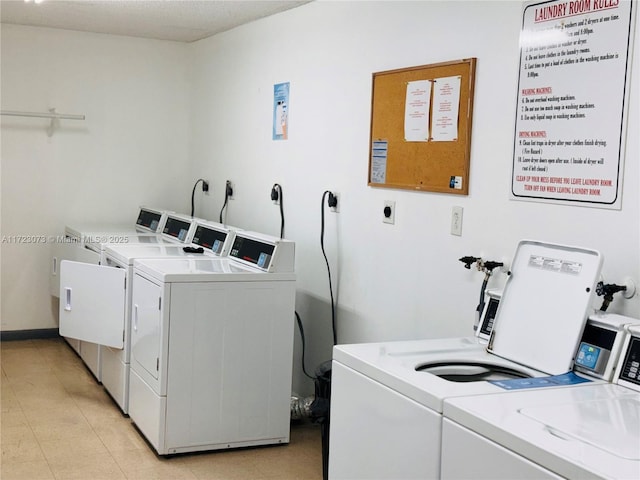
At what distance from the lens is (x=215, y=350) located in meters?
3.59

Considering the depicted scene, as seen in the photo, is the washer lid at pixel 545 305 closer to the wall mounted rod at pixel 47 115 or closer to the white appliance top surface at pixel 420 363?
the white appliance top surface at pixel 420 363

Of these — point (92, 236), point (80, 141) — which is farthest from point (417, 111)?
point (80, 141)

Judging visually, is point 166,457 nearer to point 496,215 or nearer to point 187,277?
point 187,277

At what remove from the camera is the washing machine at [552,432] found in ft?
5.07

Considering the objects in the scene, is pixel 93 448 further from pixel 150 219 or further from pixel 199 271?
pixel 150 219

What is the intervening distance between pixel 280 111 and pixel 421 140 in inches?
56.7

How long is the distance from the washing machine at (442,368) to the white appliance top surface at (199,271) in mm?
1271

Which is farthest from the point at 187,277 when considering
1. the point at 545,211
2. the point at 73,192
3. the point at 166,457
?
the point at 73,192

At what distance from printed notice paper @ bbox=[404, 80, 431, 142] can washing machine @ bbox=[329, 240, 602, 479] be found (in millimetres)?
914

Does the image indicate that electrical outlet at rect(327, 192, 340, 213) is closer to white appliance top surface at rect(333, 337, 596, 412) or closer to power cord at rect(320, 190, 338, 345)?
power cord at rect(320, 190, 338, 345)

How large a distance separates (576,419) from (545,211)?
102 cm

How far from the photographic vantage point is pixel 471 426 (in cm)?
181

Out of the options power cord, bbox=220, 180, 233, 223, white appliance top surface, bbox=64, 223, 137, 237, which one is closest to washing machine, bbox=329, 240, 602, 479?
power cord, bbox=220, 180, 233, 223

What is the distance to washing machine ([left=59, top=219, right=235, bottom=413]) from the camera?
4094 millimetres
